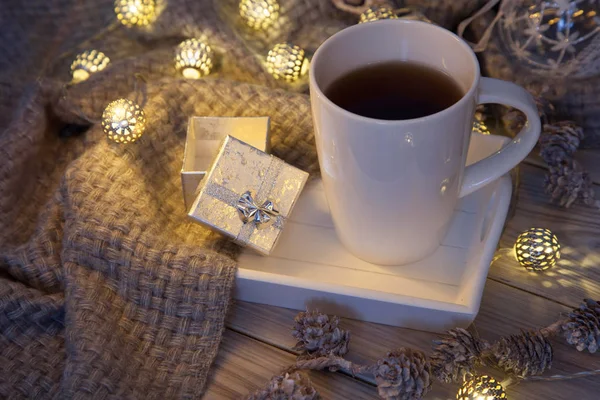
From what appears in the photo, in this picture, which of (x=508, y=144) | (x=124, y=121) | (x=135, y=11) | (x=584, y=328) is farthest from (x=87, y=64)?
(x=584, y=328)

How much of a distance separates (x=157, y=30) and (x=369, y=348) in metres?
0.52

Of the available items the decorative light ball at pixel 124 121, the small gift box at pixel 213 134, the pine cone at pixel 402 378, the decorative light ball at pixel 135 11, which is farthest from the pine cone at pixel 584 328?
the decorative light ball at pixel 135 11

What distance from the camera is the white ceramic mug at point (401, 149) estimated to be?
0.53 metres

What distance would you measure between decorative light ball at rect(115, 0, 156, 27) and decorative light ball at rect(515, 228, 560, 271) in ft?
1.83

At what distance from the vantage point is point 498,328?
0.63 meters

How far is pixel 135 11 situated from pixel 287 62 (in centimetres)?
22

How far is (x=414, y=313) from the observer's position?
0.60 meters

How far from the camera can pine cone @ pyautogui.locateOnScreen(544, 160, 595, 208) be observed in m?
0.71

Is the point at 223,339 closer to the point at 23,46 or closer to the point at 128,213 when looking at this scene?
the point at 128,213

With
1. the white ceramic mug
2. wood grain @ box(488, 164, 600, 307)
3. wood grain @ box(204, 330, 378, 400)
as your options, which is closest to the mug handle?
the white ceramic mug

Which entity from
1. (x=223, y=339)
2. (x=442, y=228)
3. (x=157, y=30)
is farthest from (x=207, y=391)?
(x=157, y=30)

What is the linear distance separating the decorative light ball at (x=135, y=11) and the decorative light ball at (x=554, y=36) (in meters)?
0.46

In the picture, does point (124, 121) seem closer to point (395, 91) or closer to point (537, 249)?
point (395, 91)

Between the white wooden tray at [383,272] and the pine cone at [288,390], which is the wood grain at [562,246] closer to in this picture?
the white wooden tray at [383,272]
